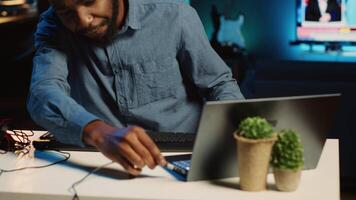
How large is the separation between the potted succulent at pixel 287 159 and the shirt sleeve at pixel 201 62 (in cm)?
64

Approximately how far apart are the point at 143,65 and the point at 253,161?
2.39ft

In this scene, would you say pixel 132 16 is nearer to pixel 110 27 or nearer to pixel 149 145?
pixel 110 27

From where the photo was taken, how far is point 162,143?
4.96ft

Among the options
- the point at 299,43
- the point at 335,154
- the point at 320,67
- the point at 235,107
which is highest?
the point at 235,107

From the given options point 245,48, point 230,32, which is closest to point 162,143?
point 230,32

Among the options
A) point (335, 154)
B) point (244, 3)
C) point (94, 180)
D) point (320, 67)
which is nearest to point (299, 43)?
point (244, 3)

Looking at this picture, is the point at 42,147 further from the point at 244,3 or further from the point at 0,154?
the point at 244,3

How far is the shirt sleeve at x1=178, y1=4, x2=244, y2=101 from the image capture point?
1835 mm

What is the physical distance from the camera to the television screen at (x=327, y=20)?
188 inches

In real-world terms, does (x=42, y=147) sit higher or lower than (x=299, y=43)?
higher

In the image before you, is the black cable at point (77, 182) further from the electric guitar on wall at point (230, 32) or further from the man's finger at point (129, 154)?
the electric guitar on wall at point (230, 32)

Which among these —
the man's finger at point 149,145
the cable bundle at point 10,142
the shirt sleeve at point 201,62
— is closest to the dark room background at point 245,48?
the shirt sleeve at point 201,62

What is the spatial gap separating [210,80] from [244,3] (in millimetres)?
3263

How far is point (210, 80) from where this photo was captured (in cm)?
184
